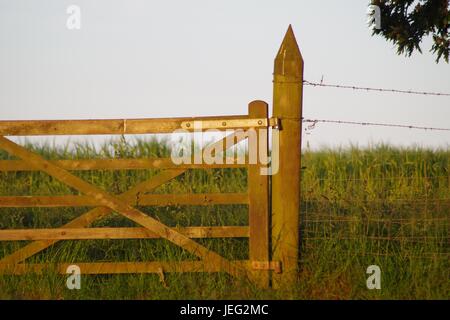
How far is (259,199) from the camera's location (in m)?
5.79

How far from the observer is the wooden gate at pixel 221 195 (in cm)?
576

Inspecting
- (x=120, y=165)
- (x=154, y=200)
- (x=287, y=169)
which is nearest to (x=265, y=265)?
(x=287, y=169)

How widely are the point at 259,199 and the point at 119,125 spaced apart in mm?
1496

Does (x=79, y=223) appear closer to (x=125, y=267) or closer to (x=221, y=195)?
(x=125, y=267)

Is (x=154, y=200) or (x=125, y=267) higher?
(x=154, y=200)

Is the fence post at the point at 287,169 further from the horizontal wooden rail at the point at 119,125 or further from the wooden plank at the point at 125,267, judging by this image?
the wooden plank at the point at 125,267

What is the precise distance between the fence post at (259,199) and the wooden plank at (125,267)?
0.54 feet

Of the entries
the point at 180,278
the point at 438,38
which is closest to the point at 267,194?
the point at 180,278

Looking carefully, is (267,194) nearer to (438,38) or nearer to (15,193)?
(438,38)

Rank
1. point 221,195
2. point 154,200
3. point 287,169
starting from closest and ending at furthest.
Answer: point 287,169, point 221,195, point 154,200

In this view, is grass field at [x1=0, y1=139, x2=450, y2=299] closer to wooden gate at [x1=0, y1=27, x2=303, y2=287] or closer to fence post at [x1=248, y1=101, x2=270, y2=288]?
wooden gate at [x1=0, y1=27, x2=303, y2=287]

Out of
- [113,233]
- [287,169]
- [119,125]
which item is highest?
[119,125]

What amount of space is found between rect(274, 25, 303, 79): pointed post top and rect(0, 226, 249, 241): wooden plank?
4.98ft

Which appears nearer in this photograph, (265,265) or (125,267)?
(265,265)
